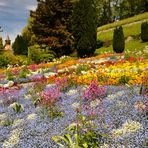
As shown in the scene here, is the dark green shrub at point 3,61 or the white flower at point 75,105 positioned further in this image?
the dark green shrub at point 3,61

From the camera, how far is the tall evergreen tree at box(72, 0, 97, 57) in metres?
37.7

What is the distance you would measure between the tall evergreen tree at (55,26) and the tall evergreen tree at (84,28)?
20.9 feet

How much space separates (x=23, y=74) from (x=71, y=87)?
22.5 feet

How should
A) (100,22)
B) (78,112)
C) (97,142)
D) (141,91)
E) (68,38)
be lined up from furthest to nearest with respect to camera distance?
(100,22) < (68,38) < (141,91) < (78,112) < (97,142)

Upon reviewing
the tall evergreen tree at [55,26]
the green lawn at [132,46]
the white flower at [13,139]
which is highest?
the tall evergreen tree at [55,26]

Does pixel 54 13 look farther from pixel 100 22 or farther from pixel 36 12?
pixel 100 22

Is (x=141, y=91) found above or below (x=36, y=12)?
below

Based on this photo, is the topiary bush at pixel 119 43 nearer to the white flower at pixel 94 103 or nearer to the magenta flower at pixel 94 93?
the magenta flower at pixel 94 93

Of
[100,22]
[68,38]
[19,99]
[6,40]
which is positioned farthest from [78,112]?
[6,40]

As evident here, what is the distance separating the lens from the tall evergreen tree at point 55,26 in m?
46.0

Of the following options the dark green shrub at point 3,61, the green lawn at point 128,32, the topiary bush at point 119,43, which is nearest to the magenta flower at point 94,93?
the dark green shrub at point 3,61

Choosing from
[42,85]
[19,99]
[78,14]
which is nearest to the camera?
[19,99]

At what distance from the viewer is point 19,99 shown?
14391 millimetres

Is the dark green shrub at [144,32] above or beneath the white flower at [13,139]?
above
